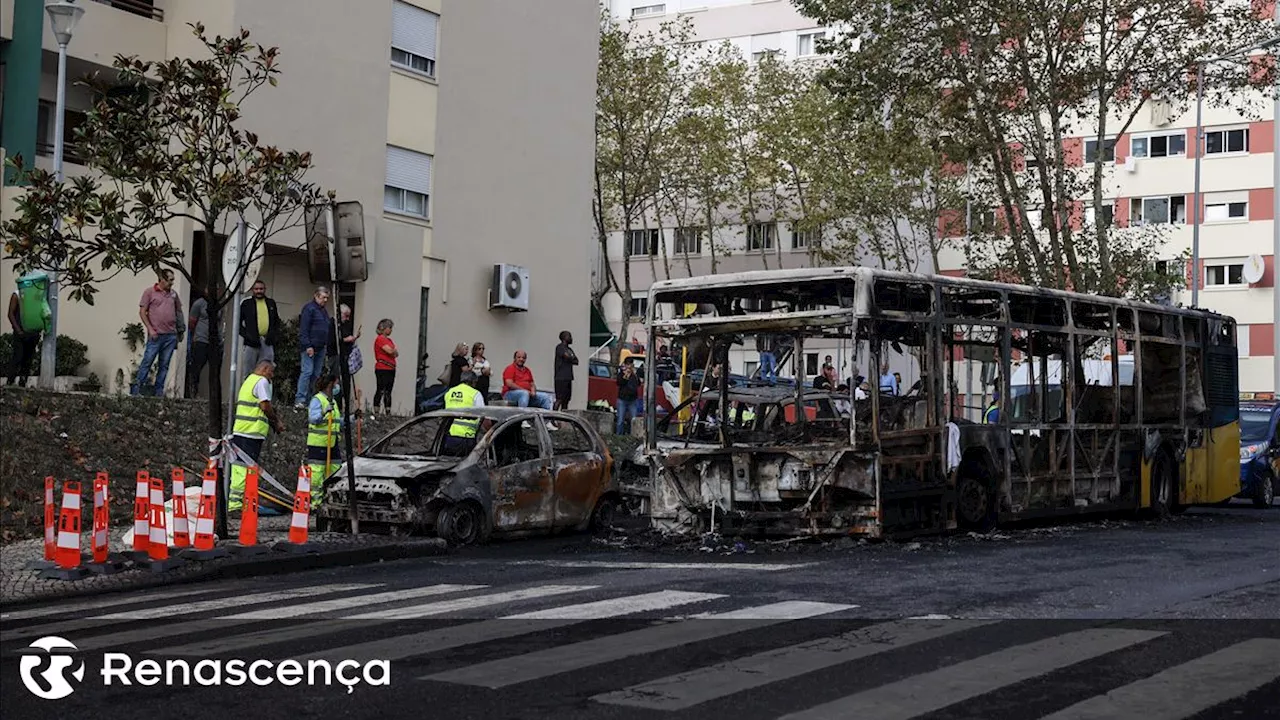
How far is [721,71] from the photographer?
54.5 meters

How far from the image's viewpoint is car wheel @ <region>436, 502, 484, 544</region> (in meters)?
16.2

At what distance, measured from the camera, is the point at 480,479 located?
54.4 ft

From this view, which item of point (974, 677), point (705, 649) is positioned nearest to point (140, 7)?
point (705, 649)

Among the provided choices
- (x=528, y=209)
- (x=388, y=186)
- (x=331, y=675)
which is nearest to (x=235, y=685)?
(x=331, y=675)

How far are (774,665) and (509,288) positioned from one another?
82.7 feet

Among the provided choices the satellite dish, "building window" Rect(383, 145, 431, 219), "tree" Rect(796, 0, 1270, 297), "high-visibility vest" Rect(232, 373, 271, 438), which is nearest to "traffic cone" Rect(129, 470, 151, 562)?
"high-visibility vest" Rect(232, 373, 271, 438)

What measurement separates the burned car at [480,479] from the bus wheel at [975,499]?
145 inches

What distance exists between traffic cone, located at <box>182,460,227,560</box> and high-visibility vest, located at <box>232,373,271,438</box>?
2.78m

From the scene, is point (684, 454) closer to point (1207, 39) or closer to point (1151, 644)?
point (1151, 644)

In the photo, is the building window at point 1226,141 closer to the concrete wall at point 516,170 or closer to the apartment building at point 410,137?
the concrete wall at point 516,170

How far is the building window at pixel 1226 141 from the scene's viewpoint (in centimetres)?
6028

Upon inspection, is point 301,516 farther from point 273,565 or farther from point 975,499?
point 975,499

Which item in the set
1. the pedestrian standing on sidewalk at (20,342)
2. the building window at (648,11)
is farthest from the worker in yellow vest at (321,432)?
the building window at (648,11)

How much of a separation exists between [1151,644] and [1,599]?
25.4ft
